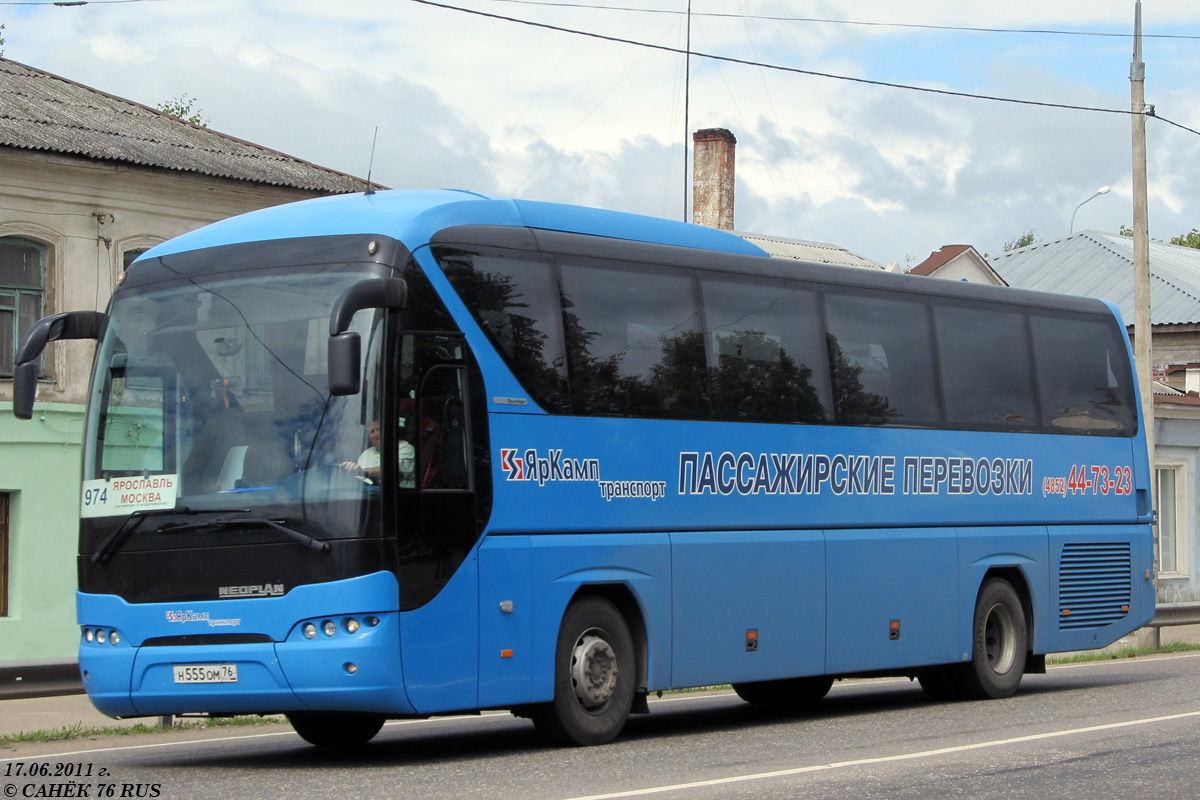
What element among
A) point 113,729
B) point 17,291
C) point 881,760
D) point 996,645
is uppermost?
point 17,291

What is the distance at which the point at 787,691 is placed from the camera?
14930 millimetres

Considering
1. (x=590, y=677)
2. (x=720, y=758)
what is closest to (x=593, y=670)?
(x=590, y=677)

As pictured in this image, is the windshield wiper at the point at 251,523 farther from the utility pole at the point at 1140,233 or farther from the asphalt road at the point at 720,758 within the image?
the utility pole at the point at 1140,233

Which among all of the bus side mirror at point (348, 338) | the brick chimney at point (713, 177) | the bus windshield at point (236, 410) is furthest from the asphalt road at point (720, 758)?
the brick chimney at point (713, 177)

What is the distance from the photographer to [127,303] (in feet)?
35.0

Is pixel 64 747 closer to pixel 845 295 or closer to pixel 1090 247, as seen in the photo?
pixel 845 295

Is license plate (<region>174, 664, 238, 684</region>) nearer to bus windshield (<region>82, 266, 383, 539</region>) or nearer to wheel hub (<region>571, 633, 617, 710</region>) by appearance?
bus windshield (<region>82, 266, 383, 539</region>)

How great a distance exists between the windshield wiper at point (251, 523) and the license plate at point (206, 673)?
82 centimetres

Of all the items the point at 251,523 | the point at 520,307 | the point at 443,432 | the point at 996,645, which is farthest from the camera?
the point at 996,645

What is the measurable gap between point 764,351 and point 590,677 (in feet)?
10.2

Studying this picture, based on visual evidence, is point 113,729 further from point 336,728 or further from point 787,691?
point 787,691

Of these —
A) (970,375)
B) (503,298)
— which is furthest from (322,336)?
(970,375)

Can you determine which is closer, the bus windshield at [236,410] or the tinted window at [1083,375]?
the bus windshield at [236,410]

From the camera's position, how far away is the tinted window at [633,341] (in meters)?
11.1
